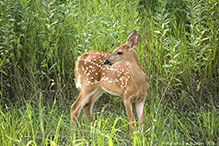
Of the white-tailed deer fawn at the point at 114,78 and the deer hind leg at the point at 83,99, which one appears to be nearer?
the white-tailed deer fawn at the point at 114,78

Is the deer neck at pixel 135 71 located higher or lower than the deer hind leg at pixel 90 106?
higher

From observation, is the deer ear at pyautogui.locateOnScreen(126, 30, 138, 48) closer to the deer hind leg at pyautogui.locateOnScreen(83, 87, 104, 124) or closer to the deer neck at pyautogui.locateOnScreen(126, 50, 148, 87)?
the deer neck at pyautogui.locateOnScreen(126, 50, 148, 87)

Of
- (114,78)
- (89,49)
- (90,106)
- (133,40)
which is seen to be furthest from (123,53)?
(89,49)

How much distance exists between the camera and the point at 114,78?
418cm

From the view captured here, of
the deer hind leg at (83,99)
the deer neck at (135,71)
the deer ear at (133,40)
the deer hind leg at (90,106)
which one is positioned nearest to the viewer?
the deer ear at (133,40)

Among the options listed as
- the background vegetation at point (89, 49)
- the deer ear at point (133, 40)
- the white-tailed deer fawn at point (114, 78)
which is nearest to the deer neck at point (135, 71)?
the white-tailed deer fawn at point (114, 78)

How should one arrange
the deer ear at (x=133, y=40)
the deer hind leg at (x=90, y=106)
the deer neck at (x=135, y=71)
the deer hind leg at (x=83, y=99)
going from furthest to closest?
the deer hind leg at (x=90, y=106)
the deer hind leg at (x=83, y=99)
the deer neck at (x=135, y=71)
the deer ear at (x=133, y=40)

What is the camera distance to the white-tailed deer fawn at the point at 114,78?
3.75 m

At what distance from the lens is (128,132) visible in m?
4.10

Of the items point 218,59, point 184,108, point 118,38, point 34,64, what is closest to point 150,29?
point 118,38

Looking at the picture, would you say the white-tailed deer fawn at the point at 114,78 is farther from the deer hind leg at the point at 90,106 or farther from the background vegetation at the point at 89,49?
the background vegetation at the point at 89,49

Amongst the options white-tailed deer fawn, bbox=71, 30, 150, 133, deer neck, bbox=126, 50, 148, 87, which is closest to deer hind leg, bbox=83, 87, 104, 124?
white-tailed deer fawn, bbox=71, 30, 150, 133

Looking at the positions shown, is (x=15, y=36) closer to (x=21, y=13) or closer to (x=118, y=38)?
(x=21, y=13)

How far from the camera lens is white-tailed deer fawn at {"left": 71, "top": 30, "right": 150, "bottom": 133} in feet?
12.3
